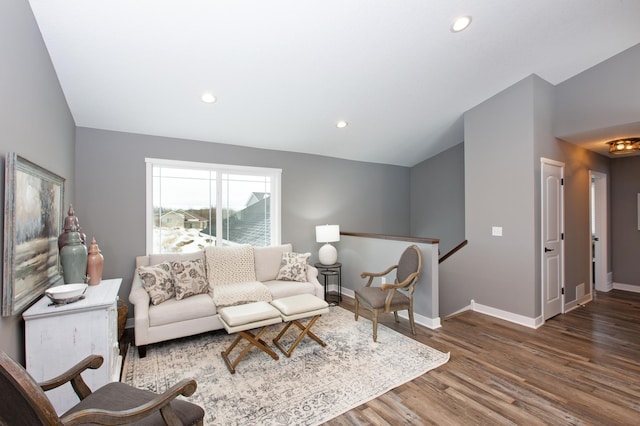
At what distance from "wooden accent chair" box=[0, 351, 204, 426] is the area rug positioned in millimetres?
748

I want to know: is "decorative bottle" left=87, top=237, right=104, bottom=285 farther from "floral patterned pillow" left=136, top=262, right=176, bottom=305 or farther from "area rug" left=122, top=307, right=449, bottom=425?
"area rug" left=122, top=307, right=449, bottom=425

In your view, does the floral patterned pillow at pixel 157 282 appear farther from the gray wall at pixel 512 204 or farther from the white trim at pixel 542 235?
the white trim at pixel 542 235

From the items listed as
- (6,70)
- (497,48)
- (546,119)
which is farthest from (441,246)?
(6,70)

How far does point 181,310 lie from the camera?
10.1ft

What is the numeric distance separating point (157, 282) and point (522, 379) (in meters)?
3.52

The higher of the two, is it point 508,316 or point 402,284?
point 402,284

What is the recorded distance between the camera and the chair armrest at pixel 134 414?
1.07 m

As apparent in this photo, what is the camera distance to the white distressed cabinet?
69.6 inches

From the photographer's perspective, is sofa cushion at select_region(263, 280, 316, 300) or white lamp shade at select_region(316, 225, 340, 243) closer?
sofa cushion at select_region(263, 280, 316, 300)

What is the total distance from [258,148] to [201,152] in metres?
0.85

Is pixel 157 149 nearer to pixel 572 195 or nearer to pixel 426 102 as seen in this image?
pixel 426 102

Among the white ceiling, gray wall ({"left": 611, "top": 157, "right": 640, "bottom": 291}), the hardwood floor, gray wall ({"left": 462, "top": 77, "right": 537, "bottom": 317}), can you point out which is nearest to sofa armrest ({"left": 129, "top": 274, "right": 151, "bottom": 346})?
the hardwood floor

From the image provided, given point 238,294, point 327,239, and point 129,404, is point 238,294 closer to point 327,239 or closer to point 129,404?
point 327,239

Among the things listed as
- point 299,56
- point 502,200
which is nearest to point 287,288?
point 299,56
